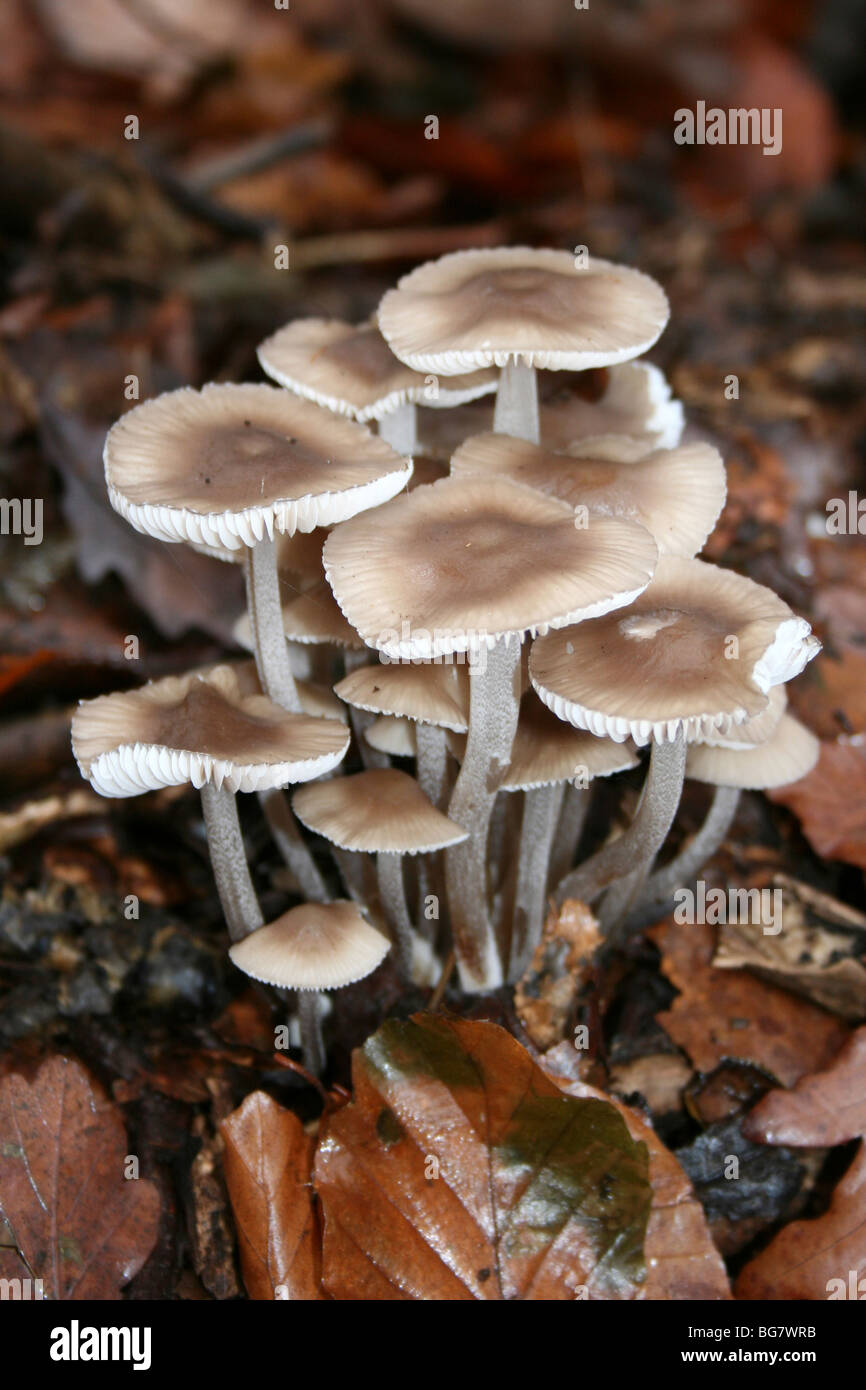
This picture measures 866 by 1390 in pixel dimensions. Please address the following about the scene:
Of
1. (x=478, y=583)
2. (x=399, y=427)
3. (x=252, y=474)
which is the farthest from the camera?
(x=399, y=427)

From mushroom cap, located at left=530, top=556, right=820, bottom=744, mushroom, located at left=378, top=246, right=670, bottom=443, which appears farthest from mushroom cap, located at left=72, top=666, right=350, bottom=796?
mushroom, located at left=378, top=246, right=670, bottom=443

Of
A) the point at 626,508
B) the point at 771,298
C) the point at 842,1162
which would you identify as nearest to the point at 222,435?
the point at 626,508

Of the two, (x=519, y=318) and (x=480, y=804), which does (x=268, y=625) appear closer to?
(x=480, y=804)

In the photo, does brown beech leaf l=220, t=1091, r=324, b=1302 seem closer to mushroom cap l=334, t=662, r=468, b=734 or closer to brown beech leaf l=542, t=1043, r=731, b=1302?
brown beech leaf l=542, t=1043, r=731, b=1302

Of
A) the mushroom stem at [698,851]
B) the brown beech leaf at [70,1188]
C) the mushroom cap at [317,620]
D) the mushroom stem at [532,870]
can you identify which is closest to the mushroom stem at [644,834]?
the mushroom stem at [532,870]

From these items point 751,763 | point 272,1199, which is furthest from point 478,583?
point 272,1199

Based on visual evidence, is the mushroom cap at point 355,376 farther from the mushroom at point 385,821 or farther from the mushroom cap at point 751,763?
the mushroom cap at point 751,763

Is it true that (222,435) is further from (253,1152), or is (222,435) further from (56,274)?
(56,274)
